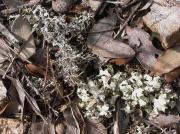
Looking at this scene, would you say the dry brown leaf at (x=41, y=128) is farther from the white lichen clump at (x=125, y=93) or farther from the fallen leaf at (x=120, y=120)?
the fallen leaf at (x=120, y=120)

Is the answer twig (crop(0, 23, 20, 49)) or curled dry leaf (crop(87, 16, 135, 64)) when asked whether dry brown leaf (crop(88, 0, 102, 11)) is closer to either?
curled dry leaf (crop(87, 16, 135, 64))

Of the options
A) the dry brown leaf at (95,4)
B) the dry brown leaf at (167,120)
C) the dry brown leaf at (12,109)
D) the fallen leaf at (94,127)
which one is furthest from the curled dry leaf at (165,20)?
the dry brown leaf at (12,109)

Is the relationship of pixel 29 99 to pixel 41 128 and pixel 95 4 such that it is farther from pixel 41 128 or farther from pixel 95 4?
pixel 95 4

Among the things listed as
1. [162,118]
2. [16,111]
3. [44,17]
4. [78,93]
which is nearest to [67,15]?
[44,17]

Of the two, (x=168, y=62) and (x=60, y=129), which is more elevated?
(x=168, y=62)

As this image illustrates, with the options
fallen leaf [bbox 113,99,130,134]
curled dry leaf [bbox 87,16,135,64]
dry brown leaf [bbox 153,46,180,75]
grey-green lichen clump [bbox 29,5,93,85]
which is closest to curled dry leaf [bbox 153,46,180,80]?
dry brown leaf [bbox 153,46,180,75]

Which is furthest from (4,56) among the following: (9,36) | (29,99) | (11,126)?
(11,126)
